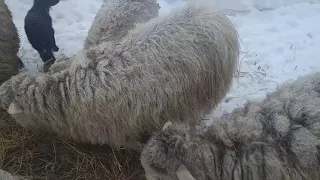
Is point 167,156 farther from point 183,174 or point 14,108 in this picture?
point 14,108

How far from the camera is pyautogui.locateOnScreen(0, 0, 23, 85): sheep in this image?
4438 millimetres

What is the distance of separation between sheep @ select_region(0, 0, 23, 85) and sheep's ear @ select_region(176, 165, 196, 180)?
2.73 m

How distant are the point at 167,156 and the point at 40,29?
9.54 ft

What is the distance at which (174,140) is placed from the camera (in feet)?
9.25

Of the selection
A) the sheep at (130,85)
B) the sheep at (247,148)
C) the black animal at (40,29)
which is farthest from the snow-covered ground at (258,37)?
the sheep at (247,148)

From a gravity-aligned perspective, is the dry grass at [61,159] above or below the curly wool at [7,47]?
below

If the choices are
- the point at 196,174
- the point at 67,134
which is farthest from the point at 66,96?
the point at 196,174

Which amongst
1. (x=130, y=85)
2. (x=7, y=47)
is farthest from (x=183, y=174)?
(x=7, y=47)

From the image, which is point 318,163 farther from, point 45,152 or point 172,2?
point 172,2

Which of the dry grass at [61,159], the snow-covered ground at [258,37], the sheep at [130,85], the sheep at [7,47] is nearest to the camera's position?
the sheep at [130,85]

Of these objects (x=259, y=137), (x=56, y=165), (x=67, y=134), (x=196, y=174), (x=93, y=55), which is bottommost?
(x=56, y=165)

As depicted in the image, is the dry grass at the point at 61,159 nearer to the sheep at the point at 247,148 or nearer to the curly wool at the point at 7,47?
the curly wool at the point at 7,47

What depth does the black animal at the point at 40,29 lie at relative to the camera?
15.9 ft

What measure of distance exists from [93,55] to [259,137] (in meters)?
1.75
